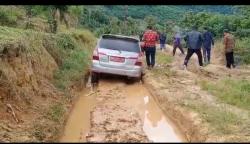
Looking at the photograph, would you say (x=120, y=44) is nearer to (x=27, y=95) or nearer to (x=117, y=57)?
(x=117, y=57)

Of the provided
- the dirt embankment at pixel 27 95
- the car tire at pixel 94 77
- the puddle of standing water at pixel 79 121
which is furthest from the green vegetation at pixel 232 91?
the dirt embankment at pixel 27 95

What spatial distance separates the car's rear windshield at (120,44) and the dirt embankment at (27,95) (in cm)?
185

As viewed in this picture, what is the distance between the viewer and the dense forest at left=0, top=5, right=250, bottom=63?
24.5 metres

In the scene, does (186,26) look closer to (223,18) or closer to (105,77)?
(223,18)

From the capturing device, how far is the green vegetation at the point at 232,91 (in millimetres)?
12674

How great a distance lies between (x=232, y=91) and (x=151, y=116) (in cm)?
277

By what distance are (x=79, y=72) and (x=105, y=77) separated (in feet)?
2.83

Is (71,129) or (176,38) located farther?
(176,38)

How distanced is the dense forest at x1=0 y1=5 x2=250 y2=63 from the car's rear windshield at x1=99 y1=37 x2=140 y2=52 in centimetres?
311

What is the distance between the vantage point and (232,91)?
13758mm

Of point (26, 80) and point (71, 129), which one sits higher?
point (26, 80)

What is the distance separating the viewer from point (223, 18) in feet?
134

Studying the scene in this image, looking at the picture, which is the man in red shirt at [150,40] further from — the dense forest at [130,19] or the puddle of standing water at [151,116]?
the dense forest at [130,19]
